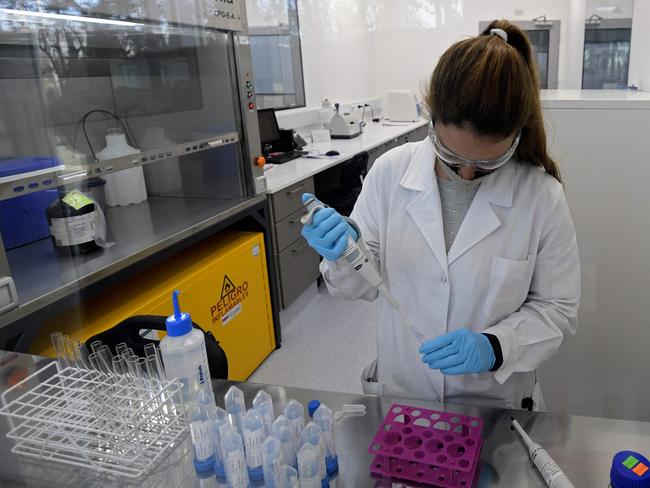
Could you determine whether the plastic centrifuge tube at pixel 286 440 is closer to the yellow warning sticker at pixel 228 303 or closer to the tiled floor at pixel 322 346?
the yellow warning sticker at pixel 228 303

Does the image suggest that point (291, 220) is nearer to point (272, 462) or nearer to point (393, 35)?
point (272, 462)

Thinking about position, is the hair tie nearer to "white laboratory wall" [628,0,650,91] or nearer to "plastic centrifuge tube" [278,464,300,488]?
"plastic centrifuge tube" [278,464,300,488]

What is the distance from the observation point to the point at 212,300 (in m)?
2.28

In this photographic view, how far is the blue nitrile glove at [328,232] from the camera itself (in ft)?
3.52

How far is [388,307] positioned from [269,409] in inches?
21.9

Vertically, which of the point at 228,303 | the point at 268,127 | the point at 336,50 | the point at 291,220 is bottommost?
the point at 228,303

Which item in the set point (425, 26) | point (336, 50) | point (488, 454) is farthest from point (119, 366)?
point (425, 26)

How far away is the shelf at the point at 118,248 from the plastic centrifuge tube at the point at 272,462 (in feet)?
3.23

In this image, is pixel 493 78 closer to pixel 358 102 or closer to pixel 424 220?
pixel 424 220

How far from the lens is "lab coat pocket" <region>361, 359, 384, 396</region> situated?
1284 millimetres

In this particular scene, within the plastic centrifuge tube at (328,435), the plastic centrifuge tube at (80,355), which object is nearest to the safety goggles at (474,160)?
the plastic centrifuge tube at (328,435)

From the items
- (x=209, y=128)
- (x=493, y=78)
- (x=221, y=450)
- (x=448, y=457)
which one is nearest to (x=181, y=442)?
(x=221, y=450)

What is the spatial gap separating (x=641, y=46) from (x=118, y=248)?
2.28 m

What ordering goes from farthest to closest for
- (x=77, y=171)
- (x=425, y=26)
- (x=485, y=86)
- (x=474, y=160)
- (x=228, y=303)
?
(x=425, y=26) → (x=228, y=303) → (x=77, y=171) → (x=474, y=160) → (x=485, y=86)
